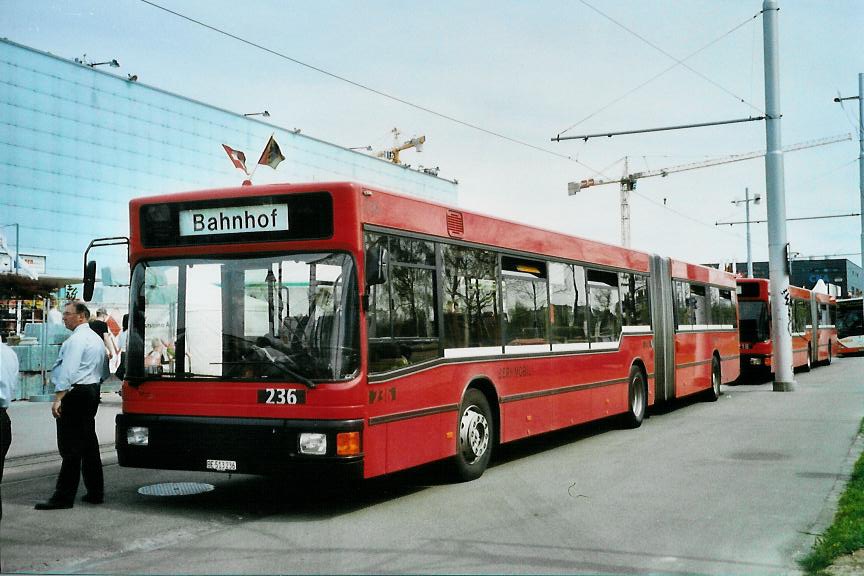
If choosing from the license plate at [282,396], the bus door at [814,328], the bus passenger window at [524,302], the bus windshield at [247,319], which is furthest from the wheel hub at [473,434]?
the bus door at [814,328]

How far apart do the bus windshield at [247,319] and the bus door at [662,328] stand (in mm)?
9554

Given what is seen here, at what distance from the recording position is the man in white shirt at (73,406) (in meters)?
7.91

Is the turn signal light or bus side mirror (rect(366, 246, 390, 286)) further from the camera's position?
bus side mirror (rect(366, 246, 390, 286))

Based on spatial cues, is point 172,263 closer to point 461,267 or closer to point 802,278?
point 461,267

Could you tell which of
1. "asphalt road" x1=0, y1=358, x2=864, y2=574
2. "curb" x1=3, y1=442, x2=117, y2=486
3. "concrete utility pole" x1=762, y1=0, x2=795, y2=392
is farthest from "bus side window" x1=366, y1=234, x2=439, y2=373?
"concrete utility pole" x1=762, y1=0, x2=795, y2=392

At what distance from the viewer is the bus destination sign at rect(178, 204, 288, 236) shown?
7.75m

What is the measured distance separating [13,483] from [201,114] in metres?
42.4

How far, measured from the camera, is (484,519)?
7430 mm

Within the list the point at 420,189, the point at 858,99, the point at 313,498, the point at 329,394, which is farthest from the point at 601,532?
the point at 420,189

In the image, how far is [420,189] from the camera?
2758 inches

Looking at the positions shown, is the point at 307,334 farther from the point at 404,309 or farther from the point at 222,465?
the point at 222,465

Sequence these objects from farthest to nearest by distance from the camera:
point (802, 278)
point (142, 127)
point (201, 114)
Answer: point (802, 278), point (201, 114), point (142, 127)

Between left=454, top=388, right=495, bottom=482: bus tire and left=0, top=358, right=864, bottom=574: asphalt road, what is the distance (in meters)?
0.16

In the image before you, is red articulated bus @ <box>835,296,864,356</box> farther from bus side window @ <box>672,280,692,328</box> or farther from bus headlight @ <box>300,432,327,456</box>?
bus headlight @ <box>300,432,327,456</box>
